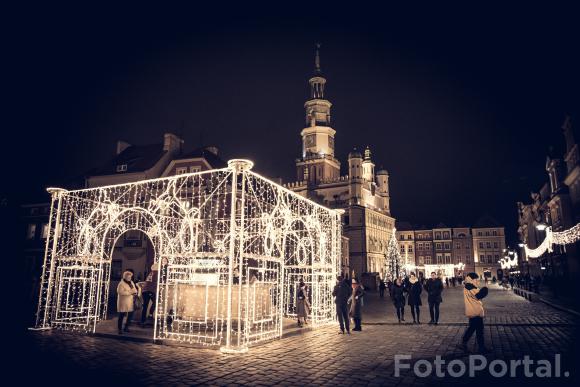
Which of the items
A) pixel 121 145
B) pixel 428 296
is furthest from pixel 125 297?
pixel 121 145

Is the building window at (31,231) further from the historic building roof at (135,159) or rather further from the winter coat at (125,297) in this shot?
the winter coat at (125,297)

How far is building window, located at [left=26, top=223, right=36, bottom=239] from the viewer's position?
37875 millimetres

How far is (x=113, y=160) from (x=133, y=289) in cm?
3106

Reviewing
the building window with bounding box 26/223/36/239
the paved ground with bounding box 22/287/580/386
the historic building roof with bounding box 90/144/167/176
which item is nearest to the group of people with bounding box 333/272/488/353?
the paved ground with bounding box 22/287/580/386

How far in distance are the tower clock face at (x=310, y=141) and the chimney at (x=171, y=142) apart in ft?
138

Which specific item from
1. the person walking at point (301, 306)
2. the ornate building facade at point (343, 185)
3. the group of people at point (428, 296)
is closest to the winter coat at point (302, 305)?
the person walking at point (301, 306)

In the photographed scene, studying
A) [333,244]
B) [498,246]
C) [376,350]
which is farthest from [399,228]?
[376,350]

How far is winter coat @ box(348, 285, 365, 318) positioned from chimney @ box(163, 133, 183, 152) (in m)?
30.0

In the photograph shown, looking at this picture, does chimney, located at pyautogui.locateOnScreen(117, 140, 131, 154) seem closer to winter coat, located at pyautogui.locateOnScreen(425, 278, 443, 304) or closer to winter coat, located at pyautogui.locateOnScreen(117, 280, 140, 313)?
winter coat, located at pyautogui.locateOnScreen(117, 280, 140, 313)

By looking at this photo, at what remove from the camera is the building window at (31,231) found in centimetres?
3788

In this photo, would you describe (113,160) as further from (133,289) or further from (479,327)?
(479,327)

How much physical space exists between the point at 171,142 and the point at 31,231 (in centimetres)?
1640

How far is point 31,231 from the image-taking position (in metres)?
38.1

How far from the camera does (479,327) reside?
9.34 metres
